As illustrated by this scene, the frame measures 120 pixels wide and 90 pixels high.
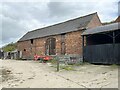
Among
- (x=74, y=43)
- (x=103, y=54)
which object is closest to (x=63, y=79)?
(x=103, y=54)

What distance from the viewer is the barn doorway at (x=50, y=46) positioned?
107 feet

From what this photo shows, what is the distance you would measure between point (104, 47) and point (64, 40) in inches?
396

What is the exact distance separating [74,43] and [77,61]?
A: 5.24m

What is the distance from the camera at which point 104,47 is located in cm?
2039

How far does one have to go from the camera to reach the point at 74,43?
1088 inches

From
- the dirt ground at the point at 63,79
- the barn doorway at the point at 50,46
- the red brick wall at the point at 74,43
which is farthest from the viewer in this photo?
the barn doorway at the point at 50,46

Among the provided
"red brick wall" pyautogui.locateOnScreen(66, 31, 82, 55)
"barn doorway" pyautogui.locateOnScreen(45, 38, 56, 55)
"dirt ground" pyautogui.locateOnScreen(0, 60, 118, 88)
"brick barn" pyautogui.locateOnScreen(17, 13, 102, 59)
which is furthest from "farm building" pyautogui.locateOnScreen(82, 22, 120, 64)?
"barn doorway" pyautogui.locateOnScreen(45, 38, 56, 55)

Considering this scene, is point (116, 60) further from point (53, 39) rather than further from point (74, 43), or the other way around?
point (53, 39)

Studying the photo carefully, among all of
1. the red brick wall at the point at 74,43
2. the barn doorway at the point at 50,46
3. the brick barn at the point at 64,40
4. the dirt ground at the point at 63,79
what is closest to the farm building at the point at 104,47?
Answer: the red brick wall at the point at 74,43

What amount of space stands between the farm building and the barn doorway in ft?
28.1

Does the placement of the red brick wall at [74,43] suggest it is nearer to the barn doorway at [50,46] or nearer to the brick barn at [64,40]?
the brick barn at [64,40]

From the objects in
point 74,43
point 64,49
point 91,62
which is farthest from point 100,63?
point 64,49

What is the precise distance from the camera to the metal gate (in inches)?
752

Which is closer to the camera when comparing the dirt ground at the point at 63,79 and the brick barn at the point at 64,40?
the dirt ground at the point at 63,79
